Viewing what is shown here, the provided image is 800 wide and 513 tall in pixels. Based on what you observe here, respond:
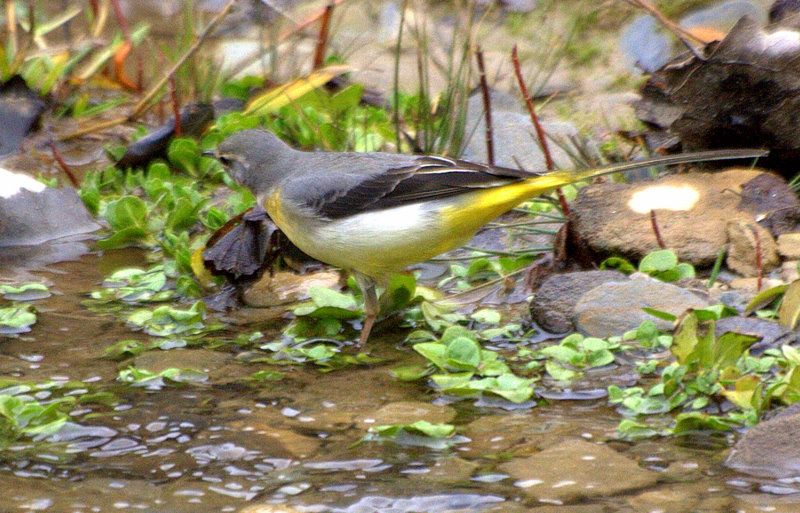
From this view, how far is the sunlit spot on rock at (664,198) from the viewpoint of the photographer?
581 cm

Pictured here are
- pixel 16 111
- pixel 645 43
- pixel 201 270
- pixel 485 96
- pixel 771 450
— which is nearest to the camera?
pixel 771 450

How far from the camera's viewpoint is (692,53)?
19.8 ft

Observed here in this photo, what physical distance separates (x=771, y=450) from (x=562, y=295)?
1738mm

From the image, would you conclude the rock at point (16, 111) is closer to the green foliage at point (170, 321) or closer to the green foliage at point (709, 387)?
the green foliage at point (170, 321)

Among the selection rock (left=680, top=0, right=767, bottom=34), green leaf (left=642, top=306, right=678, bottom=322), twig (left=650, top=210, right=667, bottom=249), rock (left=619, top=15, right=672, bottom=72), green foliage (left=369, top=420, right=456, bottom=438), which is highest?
rock (left=680, top=0, right=767, bottom=34)

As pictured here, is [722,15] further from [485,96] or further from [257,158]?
[257,158]

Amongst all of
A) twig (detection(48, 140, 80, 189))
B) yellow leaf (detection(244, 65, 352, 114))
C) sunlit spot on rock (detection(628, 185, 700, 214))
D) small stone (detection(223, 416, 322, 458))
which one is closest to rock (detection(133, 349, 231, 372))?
small stone (detection(223, 416, 322, 458))

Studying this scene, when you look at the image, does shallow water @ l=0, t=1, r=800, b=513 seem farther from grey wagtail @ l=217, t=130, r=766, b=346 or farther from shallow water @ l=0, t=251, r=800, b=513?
grey wagtail @ l=217, t=130, r=766, b=346

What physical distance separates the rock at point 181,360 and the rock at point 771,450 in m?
2.36

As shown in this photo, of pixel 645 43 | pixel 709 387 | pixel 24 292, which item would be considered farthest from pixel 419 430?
pixel 645 43

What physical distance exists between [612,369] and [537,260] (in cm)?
127

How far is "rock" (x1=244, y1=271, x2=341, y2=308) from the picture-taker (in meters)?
5.93

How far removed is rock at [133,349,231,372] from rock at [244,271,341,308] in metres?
0.81

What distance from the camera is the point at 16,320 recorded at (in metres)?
5.40
